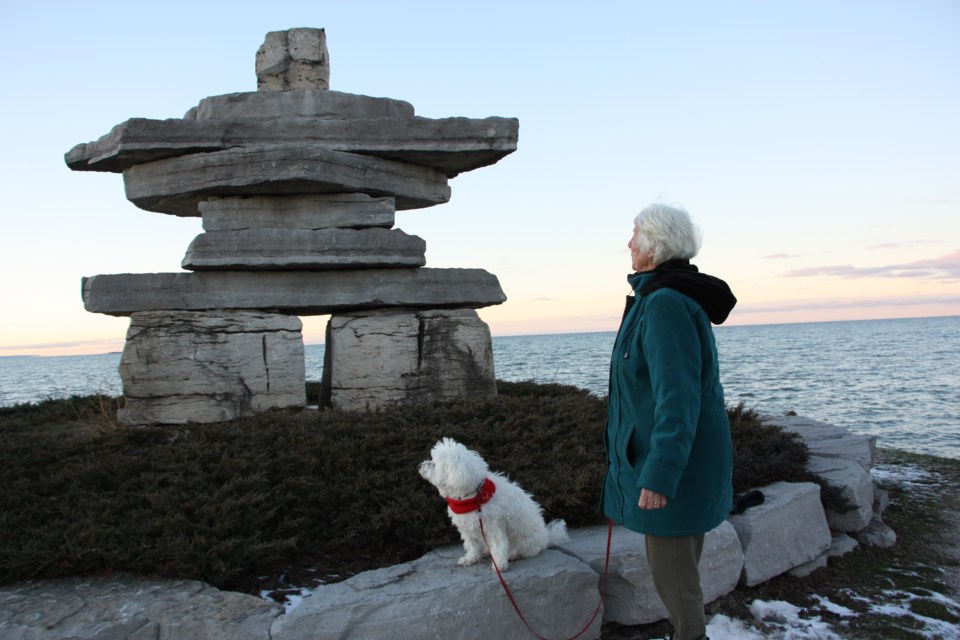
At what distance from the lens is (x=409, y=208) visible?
9711mm

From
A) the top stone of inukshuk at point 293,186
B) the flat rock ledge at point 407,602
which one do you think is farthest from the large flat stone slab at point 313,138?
the flat rock ledge at point 407,602

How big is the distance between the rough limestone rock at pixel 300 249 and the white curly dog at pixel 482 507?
4318 millimetres

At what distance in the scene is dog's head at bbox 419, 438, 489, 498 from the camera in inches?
166

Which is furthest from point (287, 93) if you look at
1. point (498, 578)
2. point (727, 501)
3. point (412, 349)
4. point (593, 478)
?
point (727, 501)

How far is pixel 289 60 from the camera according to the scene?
8.71 m

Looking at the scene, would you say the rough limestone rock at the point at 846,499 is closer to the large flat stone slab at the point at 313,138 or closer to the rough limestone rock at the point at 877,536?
the rough limestone rock at the point at 877,536

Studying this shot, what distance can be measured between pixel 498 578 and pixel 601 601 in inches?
29.6

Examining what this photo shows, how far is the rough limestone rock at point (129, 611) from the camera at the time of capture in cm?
393

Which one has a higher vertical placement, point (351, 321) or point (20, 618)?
point (351, 321)

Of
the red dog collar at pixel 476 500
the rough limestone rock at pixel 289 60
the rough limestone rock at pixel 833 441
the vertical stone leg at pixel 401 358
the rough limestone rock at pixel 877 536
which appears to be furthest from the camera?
the rough limestone rock at pixel 289 60

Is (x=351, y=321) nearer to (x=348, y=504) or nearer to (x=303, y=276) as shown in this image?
(x=303, y=276)

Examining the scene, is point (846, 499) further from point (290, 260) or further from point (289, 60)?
point (289, 60)

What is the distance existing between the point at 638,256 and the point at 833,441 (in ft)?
20.6

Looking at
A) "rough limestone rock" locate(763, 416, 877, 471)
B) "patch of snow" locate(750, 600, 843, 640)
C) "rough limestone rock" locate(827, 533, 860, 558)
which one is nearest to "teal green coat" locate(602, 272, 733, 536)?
"patch of snow" locate(750, 600, 843, 640)
